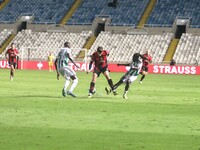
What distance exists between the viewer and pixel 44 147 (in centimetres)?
1210

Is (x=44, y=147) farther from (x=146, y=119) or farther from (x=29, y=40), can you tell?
(x=29, y=40)

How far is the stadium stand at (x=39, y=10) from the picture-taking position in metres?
82.2

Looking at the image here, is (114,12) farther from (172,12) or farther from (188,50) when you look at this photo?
(188,50)

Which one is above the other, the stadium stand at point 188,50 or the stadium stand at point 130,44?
the stadium stand at point 188,50

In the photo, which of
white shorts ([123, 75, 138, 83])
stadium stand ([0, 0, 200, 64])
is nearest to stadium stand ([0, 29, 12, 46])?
stadium stand ([0, 0, 200, 64])

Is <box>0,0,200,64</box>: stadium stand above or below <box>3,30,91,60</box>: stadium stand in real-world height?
above

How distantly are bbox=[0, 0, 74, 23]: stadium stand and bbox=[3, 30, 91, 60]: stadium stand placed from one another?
2481mm

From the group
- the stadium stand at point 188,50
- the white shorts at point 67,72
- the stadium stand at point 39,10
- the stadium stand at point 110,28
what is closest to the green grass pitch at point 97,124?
the white shorts at point 67,72

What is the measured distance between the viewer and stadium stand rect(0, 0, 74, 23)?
3238 inches

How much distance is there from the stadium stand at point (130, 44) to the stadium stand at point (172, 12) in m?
2.22

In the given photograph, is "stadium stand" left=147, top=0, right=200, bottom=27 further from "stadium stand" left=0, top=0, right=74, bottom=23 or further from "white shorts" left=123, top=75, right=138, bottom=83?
"white shorts" left=123, top=75, right=138, bottom=83

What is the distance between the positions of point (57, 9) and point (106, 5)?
6.43 m

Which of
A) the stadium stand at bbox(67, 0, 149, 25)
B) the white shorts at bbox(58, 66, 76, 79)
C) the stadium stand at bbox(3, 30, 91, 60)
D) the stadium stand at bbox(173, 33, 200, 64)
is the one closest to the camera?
the white shorts at bbox(58, 66, 76, 79)

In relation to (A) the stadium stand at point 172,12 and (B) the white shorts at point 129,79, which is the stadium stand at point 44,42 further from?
(B) the white shorts at point 129,79
